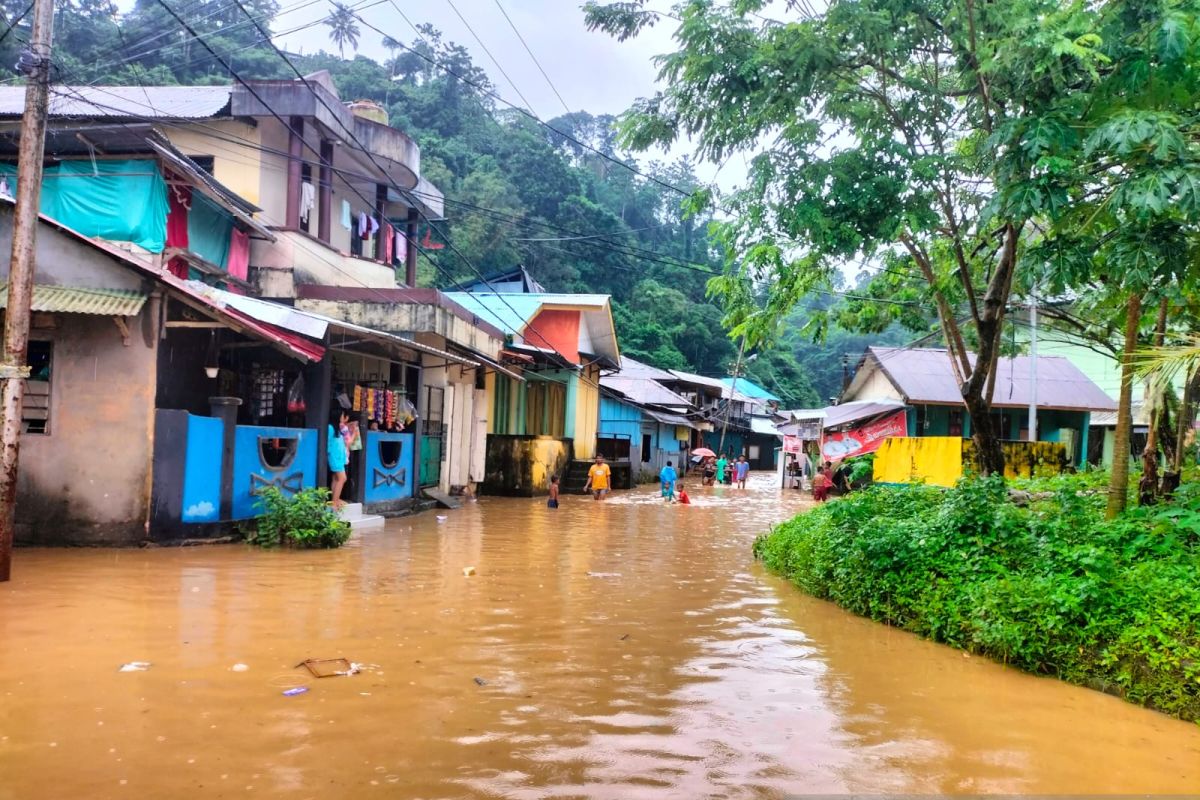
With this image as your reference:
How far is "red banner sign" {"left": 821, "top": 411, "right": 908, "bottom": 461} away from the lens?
1112 inches

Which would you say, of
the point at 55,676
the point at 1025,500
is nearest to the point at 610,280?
the point at 1025,500

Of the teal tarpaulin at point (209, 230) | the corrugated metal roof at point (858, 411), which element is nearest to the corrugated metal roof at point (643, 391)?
the corrugated metal roof at point (858, 411)

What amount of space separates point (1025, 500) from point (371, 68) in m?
46.9

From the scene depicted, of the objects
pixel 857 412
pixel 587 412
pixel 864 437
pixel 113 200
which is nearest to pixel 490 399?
pixel 587 412

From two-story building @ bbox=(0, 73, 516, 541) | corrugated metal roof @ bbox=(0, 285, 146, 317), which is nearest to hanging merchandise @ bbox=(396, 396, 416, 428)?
two-story building @ bbox=(0, 73, 516, 541)

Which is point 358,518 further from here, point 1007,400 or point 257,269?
point 1007,400

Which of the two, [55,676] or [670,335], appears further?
[670,335]

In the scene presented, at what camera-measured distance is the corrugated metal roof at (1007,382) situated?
90.1ft

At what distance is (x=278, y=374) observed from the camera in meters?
14.5

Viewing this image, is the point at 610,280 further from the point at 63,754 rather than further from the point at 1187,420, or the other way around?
the point at 63,754

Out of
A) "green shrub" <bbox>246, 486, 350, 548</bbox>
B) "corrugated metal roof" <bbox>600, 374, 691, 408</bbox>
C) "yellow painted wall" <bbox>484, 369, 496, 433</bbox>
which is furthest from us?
"corrugated metal roof" <bbox>600, 374, 691, 408</bbox>

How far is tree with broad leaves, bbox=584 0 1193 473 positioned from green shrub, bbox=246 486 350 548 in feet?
22.4

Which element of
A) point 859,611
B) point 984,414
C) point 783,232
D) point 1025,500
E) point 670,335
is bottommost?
point 859,611

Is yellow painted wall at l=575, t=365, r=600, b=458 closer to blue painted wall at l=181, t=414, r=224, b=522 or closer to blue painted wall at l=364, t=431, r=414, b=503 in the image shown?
blue painted wall at l=364, t=431, r=414, b=503
